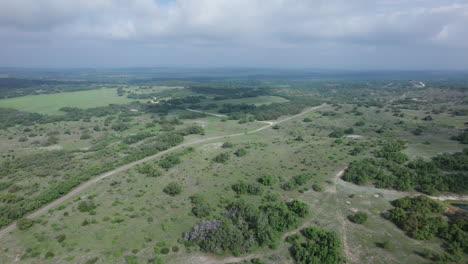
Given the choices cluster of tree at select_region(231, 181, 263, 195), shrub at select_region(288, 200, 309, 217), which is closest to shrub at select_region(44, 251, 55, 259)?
cluster of tree at select_region(231, 181, 263, 195)

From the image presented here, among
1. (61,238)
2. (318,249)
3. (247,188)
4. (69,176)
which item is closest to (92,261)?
(61,238)

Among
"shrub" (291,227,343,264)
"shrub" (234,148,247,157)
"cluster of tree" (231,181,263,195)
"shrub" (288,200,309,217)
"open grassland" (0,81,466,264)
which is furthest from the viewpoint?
"shrub" (234,148,247,157)

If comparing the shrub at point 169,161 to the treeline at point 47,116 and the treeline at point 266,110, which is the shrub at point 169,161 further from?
the treeline at point 47,116

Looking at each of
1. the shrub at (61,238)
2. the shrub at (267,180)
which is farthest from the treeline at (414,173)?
the shrub at (61,238)

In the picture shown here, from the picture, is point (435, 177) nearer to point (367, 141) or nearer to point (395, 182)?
point (395, 182)

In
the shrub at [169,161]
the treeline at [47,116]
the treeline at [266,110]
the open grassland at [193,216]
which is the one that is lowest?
the open grassland at [193,216]

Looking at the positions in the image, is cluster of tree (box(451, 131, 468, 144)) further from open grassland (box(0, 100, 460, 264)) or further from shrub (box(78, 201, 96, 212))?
shrub (box(78, 201, 96, 212))

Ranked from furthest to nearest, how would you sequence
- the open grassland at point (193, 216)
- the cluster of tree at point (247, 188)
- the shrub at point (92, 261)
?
the cluster of tree at point (247, 188) → the open grassland at point (193, 216) → the shrub at point (92, 261)
